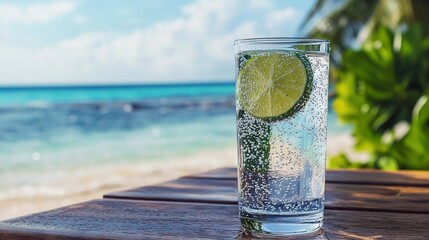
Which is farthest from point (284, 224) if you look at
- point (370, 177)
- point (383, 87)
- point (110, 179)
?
point (110, 179)

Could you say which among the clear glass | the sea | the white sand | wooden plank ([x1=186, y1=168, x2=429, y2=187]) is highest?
the clear glass

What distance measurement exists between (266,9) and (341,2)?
54.0 ft

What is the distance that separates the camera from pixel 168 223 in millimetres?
790

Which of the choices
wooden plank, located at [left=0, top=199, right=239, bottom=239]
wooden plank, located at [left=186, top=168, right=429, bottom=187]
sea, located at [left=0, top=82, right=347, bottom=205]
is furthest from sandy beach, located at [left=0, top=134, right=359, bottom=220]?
wooden plank, located at [left=0, top=199, right=239, bottom=239]

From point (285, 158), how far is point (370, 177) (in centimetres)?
55

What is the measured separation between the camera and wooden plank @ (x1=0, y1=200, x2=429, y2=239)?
724mm

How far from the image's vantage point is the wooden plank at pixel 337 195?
0.91m

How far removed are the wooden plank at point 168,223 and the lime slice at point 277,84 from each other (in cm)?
15

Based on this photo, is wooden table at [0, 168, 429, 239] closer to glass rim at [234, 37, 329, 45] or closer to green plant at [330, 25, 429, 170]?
glass rim at [234, 37, 329, 45]

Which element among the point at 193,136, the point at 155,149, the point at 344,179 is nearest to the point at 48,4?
the point at 193,136

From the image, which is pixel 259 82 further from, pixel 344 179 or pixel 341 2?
pixel 341 2

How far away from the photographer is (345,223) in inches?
31.1

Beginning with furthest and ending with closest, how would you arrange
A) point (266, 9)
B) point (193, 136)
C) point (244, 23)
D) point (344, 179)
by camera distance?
point (266, 9) < point (244, 23) < point (193, 136) < point (344, 179)

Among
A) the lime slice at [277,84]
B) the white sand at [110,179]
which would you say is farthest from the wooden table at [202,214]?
the white sand at [110,179]
